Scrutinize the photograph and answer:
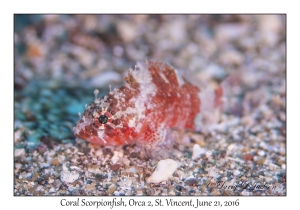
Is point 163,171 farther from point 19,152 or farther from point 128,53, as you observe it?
point 128,53

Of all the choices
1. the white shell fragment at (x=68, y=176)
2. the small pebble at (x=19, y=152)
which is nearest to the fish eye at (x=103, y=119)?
the white shell fragment at (x=68, y=176)

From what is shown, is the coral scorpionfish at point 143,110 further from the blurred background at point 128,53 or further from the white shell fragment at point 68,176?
the blurred background at point 128,53

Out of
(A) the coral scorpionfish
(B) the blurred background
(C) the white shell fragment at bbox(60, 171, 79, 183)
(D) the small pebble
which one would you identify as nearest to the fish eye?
(A) the coral scorpionfish

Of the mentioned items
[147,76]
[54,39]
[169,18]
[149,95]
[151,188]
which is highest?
[169,18]

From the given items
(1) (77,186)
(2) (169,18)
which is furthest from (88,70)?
(1) (77,186)

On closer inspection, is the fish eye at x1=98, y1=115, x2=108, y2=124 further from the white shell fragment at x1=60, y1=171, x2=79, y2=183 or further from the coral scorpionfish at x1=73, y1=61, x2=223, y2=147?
the white shell fragment at x1=60, y1=171, x2=79, y2=183

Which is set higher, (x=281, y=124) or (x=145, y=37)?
(x=145, y=37)
